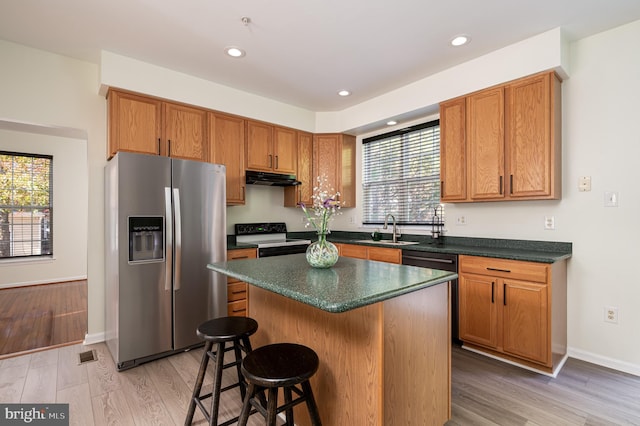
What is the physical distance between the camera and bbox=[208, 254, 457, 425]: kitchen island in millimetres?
1390

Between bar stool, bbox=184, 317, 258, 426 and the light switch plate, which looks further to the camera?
the light switch plate

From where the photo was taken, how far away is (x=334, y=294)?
1.31m

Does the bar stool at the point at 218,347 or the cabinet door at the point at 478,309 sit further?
the cabinet door at the point at 478,309

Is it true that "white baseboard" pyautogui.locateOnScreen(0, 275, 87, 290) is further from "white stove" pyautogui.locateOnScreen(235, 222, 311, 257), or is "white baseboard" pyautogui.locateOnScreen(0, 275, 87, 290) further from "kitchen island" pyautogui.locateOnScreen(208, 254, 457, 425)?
"kitchen island" pyautogui.locateOnScreen(208, 254, 457, 425)

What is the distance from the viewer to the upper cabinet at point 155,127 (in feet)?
9.77

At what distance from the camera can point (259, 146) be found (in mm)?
4020

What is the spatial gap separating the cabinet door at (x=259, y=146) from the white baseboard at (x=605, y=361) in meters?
3.63

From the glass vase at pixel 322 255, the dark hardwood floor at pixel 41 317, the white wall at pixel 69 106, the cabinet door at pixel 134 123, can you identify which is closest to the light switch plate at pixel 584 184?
the glass vase at pixel 322 255

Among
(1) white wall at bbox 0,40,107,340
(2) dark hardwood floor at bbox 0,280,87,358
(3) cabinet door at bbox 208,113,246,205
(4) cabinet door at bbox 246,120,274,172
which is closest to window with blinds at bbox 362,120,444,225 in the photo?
(4) cabinet door at bbox 246,120,274,172

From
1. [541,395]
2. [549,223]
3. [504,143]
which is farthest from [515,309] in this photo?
[504,143]

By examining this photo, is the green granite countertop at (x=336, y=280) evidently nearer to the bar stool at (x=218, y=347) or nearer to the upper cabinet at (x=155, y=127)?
the bar stool at (x=218, y=347)

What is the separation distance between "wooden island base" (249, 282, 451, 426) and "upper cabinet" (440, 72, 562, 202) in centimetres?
157

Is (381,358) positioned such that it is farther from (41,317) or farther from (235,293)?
(41,317)

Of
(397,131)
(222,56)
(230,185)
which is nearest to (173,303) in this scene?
(230,185)
